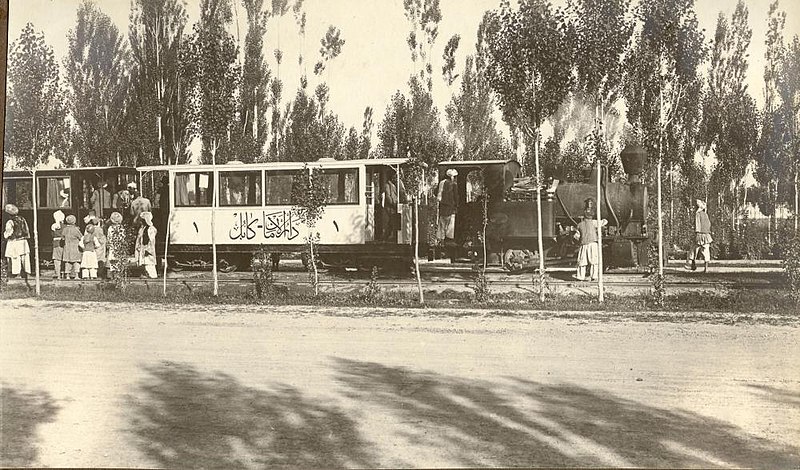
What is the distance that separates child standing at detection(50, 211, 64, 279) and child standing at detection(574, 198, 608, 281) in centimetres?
629

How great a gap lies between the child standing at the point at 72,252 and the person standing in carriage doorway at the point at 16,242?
3.54ft

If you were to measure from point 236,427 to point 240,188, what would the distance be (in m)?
5.64

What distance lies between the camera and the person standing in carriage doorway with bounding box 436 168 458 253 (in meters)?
8.93

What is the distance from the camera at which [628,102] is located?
731 cm

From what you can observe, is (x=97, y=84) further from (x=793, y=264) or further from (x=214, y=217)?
(x=793, y=264)

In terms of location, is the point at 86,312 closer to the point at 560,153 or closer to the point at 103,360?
the point at 103,360

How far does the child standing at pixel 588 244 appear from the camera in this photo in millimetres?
8273

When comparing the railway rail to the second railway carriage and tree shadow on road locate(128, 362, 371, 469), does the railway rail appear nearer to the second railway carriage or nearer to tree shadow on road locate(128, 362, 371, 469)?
the second railway carriage

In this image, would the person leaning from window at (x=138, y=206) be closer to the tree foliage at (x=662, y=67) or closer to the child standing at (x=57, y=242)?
the child standing at (x=57, y=242)

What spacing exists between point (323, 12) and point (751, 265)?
528 cm

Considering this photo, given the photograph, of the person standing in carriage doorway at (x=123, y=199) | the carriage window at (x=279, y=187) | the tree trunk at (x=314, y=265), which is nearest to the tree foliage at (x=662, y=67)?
the tree trunk at (x=314, y=265)

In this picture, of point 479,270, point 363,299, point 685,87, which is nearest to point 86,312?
point 363,299

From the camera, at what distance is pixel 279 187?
922 centimetres

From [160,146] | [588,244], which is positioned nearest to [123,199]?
[160,146]
